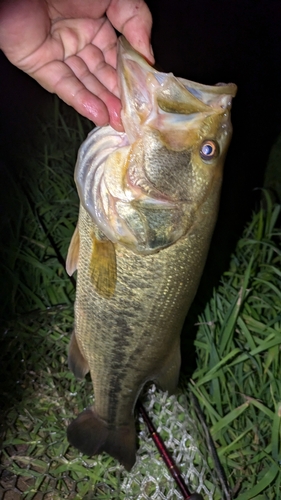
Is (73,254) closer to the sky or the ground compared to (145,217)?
closer to the ground

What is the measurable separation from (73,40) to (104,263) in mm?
1045

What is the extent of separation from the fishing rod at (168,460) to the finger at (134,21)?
6.07 feet

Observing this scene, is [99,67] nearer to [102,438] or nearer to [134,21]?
[134,21]

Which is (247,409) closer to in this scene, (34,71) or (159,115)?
(159,115)

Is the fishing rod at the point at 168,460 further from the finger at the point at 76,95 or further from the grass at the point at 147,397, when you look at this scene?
the finger at the point at 76,95

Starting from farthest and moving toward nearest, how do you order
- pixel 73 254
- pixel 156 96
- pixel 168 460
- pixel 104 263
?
1. pixel 168 460
2. pixel 73 254
3. pixel 104 263
4. pixel 156 96

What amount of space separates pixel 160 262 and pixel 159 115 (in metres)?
0.55

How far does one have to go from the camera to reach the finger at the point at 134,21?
175 centimetres

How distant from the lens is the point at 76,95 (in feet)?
5.96

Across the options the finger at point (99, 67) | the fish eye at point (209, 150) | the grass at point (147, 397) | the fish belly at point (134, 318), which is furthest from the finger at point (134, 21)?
the grass at point (147, 397)

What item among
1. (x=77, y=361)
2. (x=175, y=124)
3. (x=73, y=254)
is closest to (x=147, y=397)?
(x=77, y=361)

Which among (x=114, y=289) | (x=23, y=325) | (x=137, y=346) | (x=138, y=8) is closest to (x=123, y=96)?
(x=138, y=8)

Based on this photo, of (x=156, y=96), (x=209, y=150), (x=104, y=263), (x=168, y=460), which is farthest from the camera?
(x=168, y=460)

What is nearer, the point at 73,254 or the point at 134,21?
the point at 134,21
